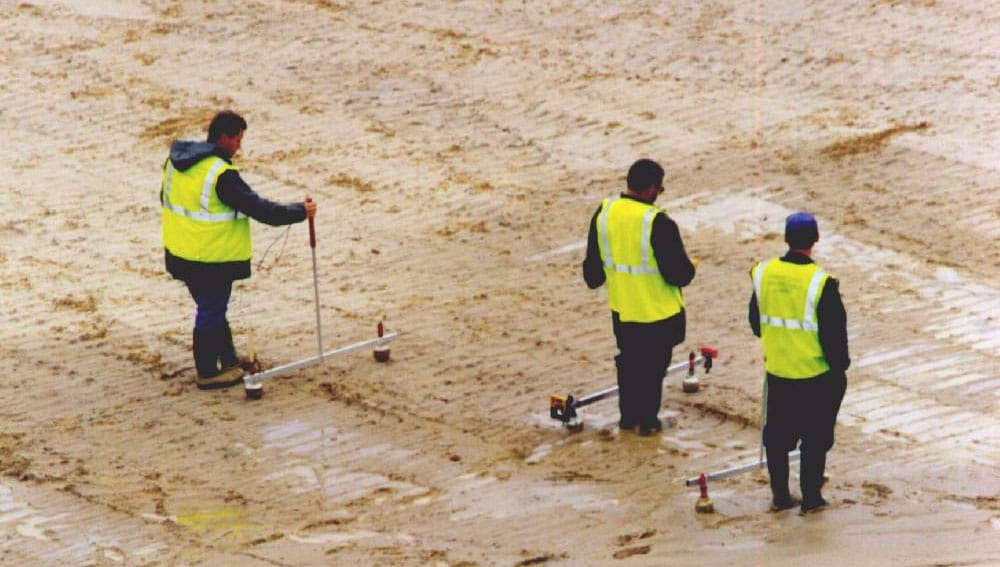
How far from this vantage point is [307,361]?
1230 centimetres

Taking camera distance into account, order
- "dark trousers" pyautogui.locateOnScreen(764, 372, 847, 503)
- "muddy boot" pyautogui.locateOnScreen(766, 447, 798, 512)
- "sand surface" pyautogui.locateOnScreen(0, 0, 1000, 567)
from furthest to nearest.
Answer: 1. "sand surface" pyautogui.locateOnScreen(0, 0, 1000, 567)
2. "muddy boot" pyautogui.locateOnScreen(766, 447, 798, 512)
3. "dark trousers" pyautogui.locateOnScreen(764, 372, 847, 503)

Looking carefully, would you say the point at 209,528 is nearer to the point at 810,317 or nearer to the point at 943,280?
the point at 810,317

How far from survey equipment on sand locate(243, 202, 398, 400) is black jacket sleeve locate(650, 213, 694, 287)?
257cm

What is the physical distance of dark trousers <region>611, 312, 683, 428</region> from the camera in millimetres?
11008

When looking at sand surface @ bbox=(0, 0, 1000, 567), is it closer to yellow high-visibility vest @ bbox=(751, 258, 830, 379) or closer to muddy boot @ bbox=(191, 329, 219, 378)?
muddy boot @ bbox=(191, 329, 219, 378)

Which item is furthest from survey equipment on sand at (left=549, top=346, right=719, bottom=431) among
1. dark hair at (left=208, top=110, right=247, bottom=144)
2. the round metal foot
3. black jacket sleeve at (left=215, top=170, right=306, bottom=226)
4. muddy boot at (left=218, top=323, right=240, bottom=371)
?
dark hair at (left=208, top=110, right=247, bottom=144)

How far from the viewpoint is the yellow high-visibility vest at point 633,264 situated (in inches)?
423

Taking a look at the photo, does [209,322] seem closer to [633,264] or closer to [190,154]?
[190,154]

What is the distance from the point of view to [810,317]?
961 centimetres

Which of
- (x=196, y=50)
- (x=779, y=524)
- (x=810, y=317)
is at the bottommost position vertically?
(x=779, y=524)

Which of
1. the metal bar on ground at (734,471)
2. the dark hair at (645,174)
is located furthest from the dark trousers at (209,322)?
the metal bar on ground at (734,471)

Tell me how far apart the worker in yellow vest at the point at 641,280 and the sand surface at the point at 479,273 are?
0.36 meters

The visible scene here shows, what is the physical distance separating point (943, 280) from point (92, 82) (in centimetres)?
931

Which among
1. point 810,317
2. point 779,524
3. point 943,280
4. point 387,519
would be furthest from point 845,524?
point 943,280
